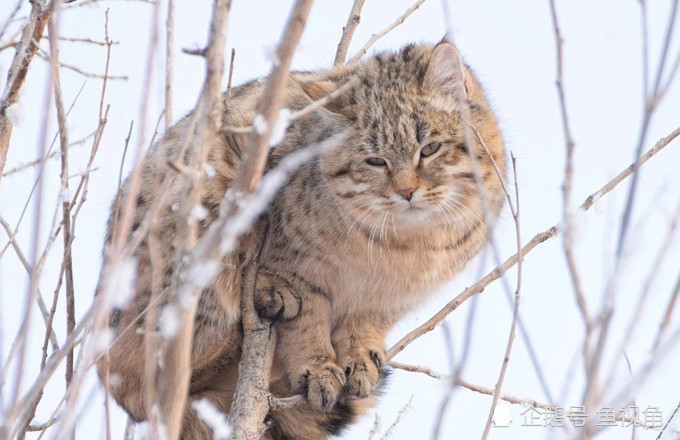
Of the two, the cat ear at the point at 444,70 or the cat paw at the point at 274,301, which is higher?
the cat ear at the point at 444,70

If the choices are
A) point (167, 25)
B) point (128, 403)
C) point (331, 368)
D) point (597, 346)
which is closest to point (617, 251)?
point (597, 346)

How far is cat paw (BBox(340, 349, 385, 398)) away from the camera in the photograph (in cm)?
353

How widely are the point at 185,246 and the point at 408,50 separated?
2876 millimetres

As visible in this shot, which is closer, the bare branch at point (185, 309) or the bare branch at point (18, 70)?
the bare branch at point (185, 309)

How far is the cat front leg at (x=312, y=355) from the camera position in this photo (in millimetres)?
3490

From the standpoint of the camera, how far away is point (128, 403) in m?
3.61

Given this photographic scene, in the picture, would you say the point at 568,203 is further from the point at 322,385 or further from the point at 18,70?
the point at 322,385

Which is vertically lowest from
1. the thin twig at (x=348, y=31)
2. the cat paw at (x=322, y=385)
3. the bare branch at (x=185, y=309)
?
the bare branch at (x=185, y=309)

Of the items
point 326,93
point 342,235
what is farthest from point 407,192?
point 326,93

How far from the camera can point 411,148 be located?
352 centimetres

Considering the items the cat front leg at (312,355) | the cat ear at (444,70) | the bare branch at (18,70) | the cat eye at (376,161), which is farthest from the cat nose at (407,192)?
the bare branch at (18,70)

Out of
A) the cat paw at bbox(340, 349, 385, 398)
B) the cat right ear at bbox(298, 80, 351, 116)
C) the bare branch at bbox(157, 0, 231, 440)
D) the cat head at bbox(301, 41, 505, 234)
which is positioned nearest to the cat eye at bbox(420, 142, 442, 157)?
the cat head at bbox(301, 41, 505, 234)

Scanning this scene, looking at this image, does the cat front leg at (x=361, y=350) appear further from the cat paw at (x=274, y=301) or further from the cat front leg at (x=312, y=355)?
the cat paw at (x=274, y=301)

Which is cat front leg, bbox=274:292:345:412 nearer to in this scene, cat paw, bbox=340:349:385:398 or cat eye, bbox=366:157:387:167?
cat paw, bbox=340:349:385:398
